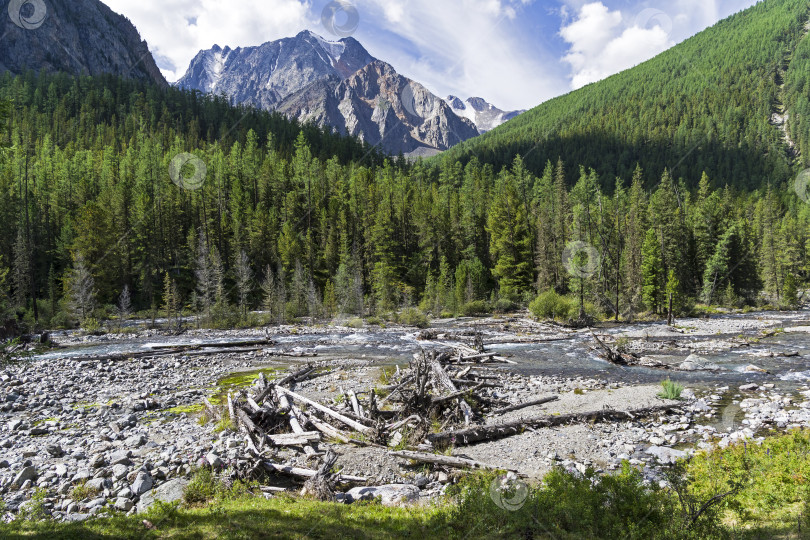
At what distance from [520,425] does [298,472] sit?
6836 millimetres

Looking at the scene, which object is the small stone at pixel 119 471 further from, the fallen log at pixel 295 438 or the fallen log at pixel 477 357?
the fallen log at pixel 477 357

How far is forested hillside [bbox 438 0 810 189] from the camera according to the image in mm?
145125

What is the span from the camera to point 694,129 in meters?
162

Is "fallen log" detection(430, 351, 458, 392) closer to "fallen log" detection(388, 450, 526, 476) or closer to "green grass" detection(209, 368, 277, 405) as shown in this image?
"fallen log" detection(388, 450, 526, 476)

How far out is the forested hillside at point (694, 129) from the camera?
5714 inches

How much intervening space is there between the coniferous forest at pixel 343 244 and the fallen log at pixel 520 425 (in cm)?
2849

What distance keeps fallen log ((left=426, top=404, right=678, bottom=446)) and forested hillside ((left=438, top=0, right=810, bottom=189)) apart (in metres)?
150

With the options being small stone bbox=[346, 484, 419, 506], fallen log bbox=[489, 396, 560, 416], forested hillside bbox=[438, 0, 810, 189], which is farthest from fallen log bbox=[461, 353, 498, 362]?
forested hillside bbox=[438, 0, 810, 189]

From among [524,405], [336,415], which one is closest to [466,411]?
[524,405]

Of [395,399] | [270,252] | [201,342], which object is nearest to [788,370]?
[395,399]

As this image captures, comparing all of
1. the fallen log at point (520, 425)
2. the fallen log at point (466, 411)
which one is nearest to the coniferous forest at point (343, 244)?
the fallen log at point (520, 425)

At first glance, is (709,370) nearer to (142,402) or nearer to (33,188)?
(142,402)

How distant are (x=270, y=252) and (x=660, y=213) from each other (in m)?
59.4

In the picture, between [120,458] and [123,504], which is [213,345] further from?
[123,504]
